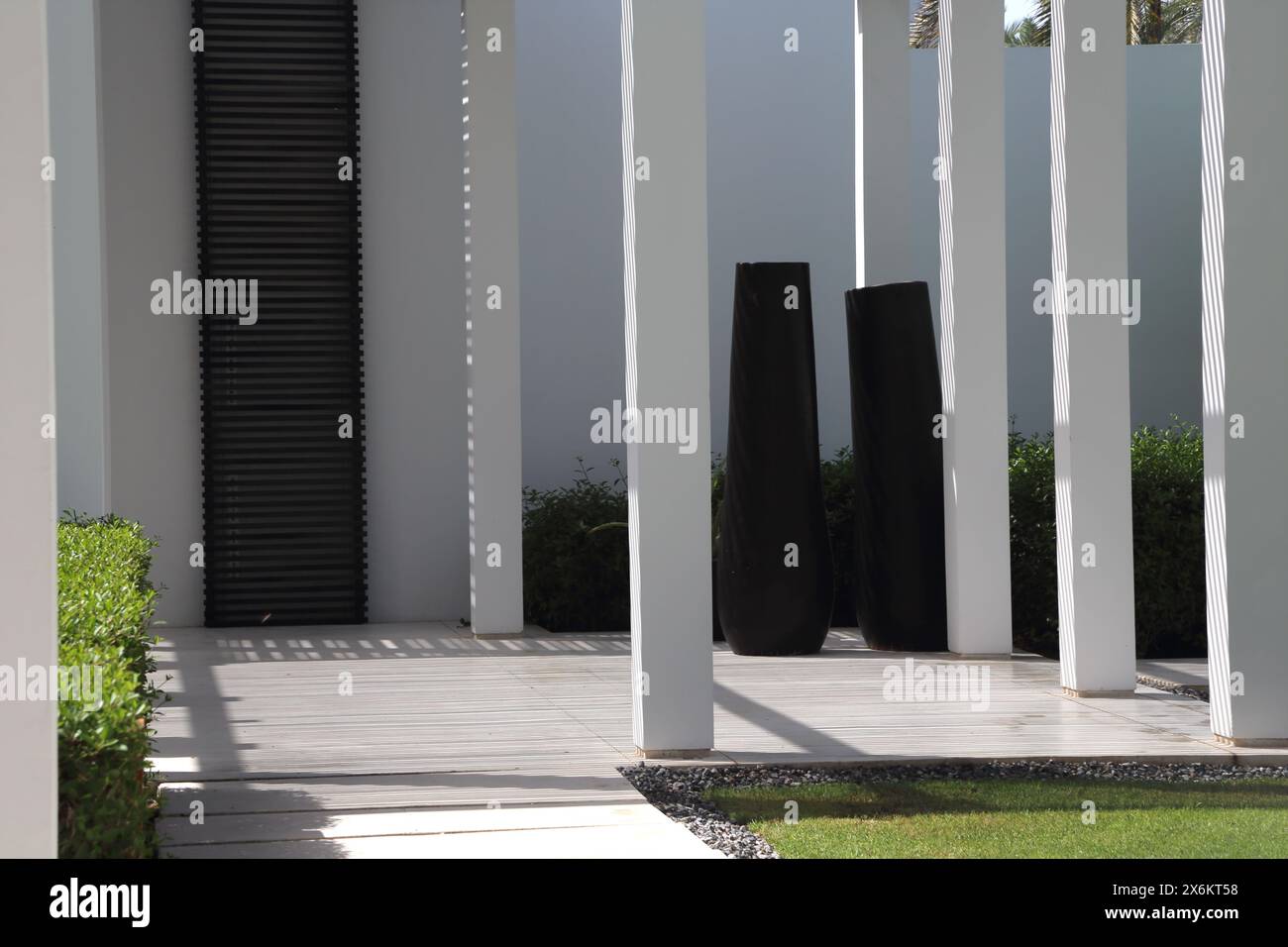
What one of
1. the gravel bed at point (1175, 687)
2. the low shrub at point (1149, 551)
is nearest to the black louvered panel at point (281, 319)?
the low shrub at point (1149, 551)

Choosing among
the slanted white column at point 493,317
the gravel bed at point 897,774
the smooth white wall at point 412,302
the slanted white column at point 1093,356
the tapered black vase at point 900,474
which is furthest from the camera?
the smooth white wall at point 412,302

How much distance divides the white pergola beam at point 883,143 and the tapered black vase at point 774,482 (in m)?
0.89

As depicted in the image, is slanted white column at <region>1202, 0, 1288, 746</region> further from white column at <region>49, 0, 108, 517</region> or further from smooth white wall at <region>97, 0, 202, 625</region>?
smooth white wall at <region>97, 0, 202, 625</region>

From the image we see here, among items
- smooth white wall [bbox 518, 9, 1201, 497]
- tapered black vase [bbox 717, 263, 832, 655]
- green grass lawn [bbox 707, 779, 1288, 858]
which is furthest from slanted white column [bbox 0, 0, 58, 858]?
smooth white wall [bbox 518, 9, 1201, 497]

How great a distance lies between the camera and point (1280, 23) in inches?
205

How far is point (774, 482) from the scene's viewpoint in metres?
7.98

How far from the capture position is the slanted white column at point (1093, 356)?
21.7ft

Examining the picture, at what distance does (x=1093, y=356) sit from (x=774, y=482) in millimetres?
2007

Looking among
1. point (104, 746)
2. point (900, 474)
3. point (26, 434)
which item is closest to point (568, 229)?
point (900, 474)

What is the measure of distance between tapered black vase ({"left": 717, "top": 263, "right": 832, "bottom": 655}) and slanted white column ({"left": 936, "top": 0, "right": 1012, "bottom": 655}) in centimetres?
79

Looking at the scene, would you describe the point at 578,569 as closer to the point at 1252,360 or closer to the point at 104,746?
the point at 1252,360

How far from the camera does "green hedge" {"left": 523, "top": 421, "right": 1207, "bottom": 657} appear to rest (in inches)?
338

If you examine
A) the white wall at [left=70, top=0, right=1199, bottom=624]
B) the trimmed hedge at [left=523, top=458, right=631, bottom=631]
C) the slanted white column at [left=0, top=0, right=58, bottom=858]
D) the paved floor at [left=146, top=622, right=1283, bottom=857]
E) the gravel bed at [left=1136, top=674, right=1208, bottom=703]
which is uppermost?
the white wall at [left=70, top=0, right=1199, bottom=624]

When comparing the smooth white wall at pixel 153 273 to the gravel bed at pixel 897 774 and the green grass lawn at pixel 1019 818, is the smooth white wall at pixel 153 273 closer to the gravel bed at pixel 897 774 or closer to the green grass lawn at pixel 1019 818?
the gravel bed at pixel 897 774
